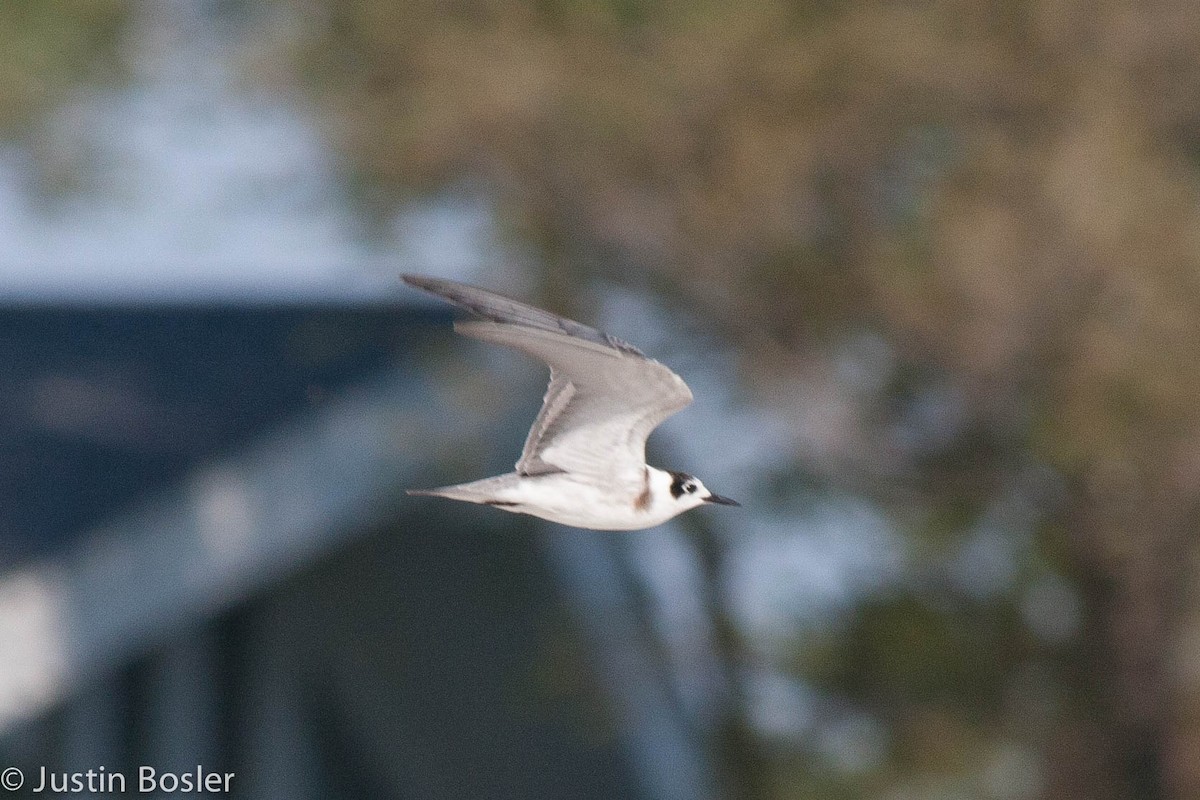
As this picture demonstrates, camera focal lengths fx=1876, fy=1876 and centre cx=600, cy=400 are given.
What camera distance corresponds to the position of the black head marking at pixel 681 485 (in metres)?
3.18

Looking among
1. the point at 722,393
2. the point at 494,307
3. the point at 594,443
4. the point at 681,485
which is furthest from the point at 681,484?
the point at 722,393

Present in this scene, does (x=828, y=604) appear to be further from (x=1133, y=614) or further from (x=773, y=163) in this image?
(x=773, y=163)

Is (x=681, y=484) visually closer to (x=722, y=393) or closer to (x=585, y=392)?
(x=585, y=392)

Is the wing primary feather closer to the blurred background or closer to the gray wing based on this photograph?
the gray wing

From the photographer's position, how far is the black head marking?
3184 millimetres

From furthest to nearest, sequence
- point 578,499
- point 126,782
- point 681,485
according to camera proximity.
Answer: point 126,782, point 681,485, point 578,499

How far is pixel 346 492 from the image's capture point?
6324 millimetres

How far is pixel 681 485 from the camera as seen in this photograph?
3.22m

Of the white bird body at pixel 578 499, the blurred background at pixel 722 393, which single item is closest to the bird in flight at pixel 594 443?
the white bird body at pixel 578 499

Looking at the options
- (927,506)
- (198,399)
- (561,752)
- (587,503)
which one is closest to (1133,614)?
(927,506)

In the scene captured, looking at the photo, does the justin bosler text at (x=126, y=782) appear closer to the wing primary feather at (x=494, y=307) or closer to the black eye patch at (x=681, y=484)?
the black eye patch at (x=681, y=484)

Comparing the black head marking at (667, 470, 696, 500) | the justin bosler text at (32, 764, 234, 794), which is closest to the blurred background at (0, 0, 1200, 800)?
the justin bosler text at (32, 764, 234, 794)

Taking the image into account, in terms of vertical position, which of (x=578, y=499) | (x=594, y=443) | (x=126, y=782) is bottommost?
(x=578, y=499)

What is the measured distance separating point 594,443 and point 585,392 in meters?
0.09
